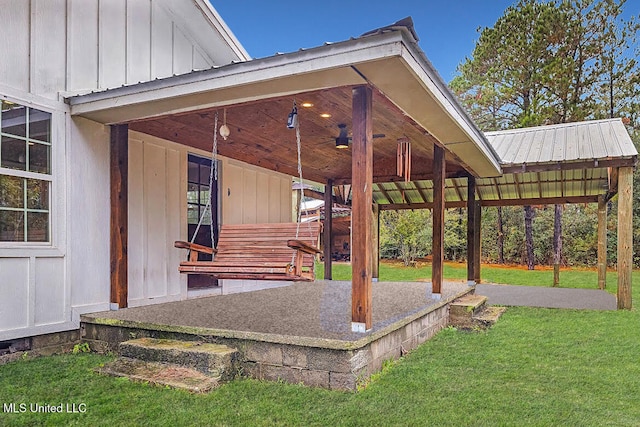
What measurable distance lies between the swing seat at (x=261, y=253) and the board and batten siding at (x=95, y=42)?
2018 mm

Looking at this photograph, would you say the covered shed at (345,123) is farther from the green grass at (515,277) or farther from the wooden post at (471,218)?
the green grass at (515,277)

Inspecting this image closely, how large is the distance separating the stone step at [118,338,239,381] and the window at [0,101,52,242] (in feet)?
4.74

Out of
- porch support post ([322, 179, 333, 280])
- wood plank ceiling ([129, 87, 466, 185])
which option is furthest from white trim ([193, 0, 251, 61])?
porch support post ([322, 179, 333, 280])

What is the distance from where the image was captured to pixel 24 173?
423 cm

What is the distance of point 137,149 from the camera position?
18.6 ft

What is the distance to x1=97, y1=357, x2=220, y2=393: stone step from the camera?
3404 millimetres

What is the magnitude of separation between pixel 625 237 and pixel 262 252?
5.76 meters

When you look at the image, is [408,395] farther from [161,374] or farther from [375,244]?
[375,244]

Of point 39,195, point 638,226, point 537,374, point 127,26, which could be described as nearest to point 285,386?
point 537,374

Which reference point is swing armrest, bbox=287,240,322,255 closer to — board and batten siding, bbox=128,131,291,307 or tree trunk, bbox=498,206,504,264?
board and batten siding, bbox=128,131,291,307

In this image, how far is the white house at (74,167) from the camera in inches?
163

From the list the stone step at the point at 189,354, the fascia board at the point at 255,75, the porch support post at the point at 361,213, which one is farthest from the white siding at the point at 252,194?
the porch support post at the point at 361,213

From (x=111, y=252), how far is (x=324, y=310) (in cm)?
238

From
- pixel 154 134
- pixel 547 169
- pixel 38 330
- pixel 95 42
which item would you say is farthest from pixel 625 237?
pixel 38 330
